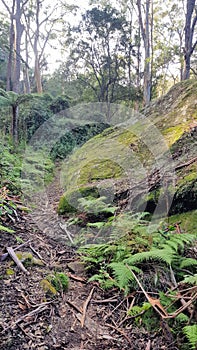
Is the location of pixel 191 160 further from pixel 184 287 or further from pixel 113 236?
pixel 184 287

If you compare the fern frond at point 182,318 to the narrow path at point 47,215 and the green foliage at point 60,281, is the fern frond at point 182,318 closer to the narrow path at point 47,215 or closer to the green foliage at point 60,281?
the green foliage at point 60,281

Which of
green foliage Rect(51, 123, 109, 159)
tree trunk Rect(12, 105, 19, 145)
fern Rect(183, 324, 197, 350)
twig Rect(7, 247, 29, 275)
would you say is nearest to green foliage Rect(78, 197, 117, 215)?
twig Rect(7, 247, 29, 275)

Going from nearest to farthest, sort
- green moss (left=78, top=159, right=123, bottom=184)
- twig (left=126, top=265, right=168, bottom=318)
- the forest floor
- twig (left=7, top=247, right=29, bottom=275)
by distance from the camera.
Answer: the forest floor → twig (left=126, top=265, right=168, bottom=318) → twig (left=7, top=247, right=29, bottom=275) → green moss (left=78, top=159, right=123, bottom=184)

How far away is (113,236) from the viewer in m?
2.63

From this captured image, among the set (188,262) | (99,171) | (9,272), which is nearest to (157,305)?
(188,262)

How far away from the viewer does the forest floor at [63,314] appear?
62.1 inches

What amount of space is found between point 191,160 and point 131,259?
74.1 inches

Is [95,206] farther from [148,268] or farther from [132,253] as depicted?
[148,268]

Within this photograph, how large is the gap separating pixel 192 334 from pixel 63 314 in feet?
2.77

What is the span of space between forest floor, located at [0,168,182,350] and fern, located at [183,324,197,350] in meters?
0.14

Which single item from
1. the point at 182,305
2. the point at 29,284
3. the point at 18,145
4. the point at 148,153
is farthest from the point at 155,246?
the point at 18,145

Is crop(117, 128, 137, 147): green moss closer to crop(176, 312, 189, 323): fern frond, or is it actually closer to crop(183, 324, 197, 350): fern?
crop(176, 312, 189, 323): fern frond

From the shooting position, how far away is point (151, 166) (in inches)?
155

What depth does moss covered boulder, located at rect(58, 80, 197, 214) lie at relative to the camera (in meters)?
3.18
